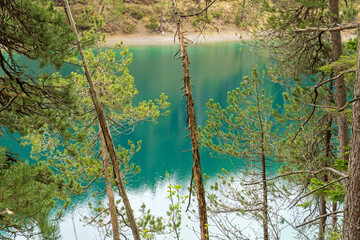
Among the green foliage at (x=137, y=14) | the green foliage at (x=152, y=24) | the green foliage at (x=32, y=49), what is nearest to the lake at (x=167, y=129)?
the green foliage at (x=32, y=49)

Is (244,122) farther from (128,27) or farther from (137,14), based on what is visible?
(137,14)

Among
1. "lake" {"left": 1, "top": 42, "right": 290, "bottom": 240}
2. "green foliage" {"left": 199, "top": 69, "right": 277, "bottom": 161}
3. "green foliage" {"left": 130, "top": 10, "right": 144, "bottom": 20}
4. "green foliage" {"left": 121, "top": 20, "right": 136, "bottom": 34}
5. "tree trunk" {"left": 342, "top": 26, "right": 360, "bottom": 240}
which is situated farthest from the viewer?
"green foliage" {"left": 130, "top": 10, "right": 144, "bottom": 20}

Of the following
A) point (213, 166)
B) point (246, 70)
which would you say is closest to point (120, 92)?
point (213, 166)

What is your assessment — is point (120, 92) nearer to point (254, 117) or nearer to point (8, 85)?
point (254, 117)

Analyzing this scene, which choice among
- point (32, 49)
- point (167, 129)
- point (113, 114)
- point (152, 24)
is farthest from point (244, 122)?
point (152, 24)

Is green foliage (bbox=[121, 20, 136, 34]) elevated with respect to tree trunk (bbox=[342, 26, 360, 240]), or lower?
elevated

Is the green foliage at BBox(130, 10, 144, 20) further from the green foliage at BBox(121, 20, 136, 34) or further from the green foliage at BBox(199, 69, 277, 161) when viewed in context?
the green foliage at BBox(199, 69, 277, 161)

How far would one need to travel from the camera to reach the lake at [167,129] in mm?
9945

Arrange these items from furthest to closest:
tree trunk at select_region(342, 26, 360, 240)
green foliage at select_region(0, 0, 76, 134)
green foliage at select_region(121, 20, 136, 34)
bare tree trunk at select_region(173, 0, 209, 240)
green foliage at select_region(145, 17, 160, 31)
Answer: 1. green foliage at select_region(145, 17, 160, 31)
2. green foliage at select_region(121, 20, 136, 34)
3. bare tree trunk at select_region(173, 0, 209, 240)
4. green foliage at select_region(0, 0, 76, 134)
5. tree trunk at select_region(342, 26, 360, 240)

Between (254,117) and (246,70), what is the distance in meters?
18.7

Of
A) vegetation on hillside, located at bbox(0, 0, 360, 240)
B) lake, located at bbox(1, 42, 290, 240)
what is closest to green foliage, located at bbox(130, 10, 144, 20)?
lake, located at bbox(1, 42, 290, 240)

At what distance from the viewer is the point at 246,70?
2439 centimetres

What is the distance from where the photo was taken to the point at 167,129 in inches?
626

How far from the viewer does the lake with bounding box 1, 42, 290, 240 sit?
9945mm
